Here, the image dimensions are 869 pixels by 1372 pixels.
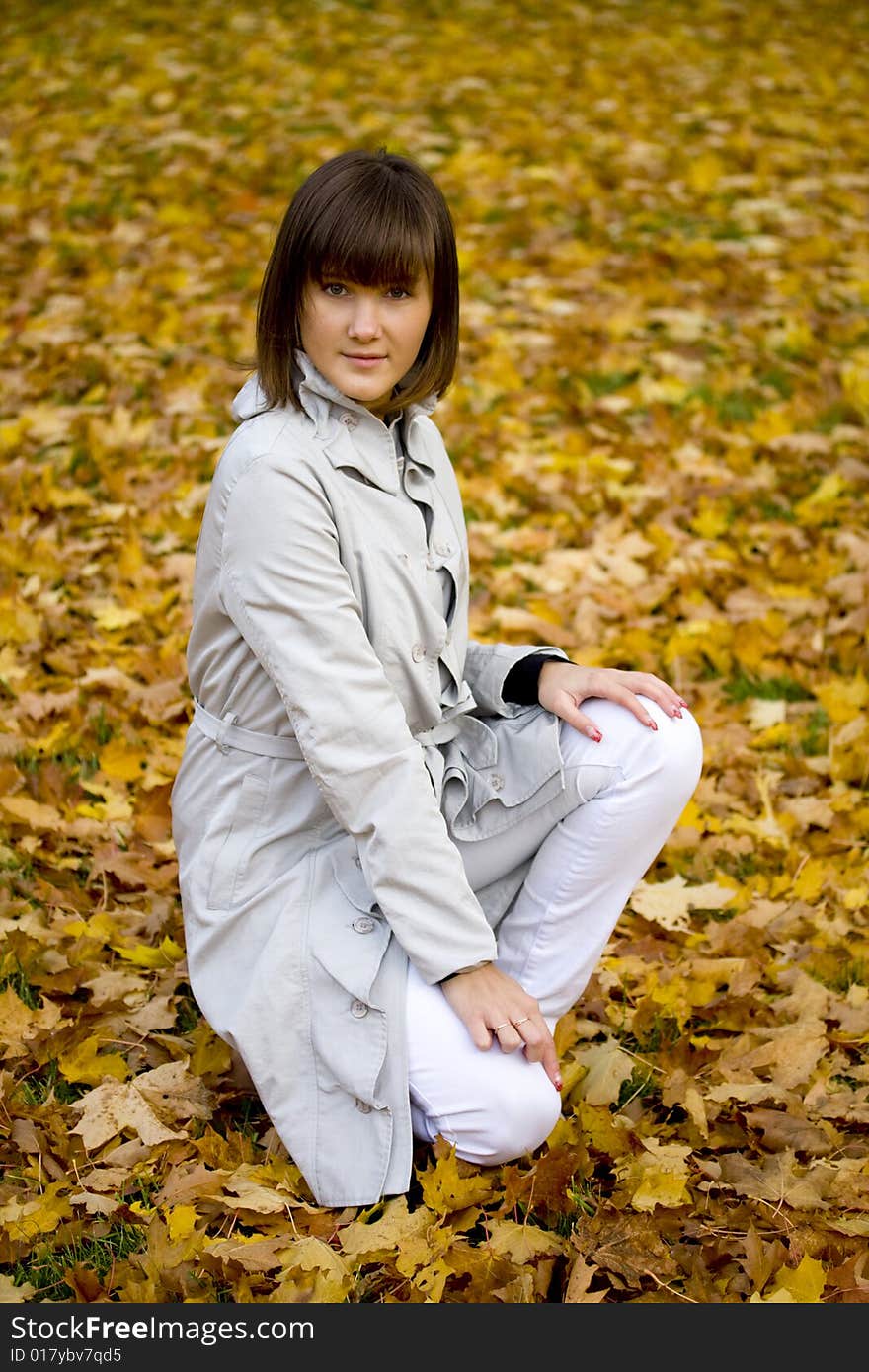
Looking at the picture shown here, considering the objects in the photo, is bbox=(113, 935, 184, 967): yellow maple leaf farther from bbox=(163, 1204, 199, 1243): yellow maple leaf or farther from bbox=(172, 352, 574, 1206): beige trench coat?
bbox=(163, 1204, 199, 1243): yellow maple leaf

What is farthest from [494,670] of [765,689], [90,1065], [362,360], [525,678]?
[765,689]

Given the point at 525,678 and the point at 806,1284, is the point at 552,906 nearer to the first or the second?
the point at 525,678

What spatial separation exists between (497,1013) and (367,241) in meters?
1.00

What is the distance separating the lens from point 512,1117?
1.90 metres

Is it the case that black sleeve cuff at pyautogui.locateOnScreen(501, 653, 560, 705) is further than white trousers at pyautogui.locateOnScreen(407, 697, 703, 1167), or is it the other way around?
black sleeve cuff at pyautogui.locateOnScreen(501, 653, 560, 705)

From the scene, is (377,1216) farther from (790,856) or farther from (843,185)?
(843,185)

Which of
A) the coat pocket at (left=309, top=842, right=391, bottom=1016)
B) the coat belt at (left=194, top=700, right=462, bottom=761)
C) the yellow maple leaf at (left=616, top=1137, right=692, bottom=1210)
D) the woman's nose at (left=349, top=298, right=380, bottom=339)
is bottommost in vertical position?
the yellow maple leaf at (left=616, top=1137, right=692, bottom=1210)

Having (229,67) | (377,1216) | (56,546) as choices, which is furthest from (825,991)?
(229,67)

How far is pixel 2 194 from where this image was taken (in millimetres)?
6191

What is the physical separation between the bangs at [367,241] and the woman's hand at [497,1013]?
91 cm

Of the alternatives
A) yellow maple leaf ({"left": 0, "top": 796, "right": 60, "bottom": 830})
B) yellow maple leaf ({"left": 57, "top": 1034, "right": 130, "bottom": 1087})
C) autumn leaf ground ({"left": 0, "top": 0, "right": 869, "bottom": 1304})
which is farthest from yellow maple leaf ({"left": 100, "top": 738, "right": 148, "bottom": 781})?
yellow maple leaf ({"left": 57, "top": 1034, "right": 130, "bottom": 1087})

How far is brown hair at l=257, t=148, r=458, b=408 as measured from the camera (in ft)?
5.94

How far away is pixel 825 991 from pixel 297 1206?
0.97 metres

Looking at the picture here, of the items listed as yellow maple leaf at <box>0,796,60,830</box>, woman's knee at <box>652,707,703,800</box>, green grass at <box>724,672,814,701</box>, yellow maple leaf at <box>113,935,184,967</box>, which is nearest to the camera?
woman's knee at <box>652,707,703,800</box>
